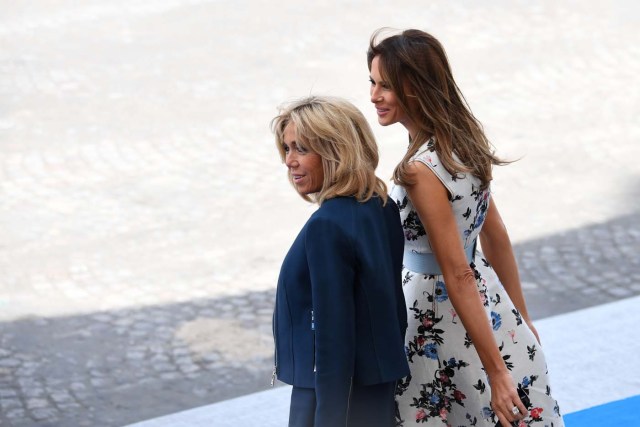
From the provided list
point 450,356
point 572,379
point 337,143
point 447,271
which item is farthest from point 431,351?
point 572,379

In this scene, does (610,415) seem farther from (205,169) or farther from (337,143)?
(205,169)

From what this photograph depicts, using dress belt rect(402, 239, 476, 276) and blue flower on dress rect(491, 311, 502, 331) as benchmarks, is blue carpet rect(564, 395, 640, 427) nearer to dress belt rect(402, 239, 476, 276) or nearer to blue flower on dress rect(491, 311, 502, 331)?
blue flower on dress rect(491, 311, 502, 331)

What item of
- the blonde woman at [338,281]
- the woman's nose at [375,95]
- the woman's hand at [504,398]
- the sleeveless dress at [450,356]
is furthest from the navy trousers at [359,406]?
the woman's nose at [375,95]

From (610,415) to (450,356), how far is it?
83.4 inches

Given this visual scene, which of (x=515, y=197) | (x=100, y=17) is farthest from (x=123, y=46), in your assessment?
(x=515, y=197)

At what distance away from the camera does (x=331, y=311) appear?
10.0ft

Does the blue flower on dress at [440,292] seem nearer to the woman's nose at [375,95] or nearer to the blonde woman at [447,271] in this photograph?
the blonde woman at [447,271]

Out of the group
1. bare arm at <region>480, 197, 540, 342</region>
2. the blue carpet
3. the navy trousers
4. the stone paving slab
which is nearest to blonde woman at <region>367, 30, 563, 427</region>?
bare arm at <region>480, 197, 540, 342</region>

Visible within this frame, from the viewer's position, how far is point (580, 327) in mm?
6469

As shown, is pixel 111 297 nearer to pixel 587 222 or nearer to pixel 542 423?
pixel 587 222

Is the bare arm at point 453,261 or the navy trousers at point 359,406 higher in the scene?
the bare arm at point 453,261

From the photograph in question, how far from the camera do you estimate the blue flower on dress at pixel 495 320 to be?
11.7 ft

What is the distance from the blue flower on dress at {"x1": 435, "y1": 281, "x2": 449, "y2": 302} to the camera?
11.4 feet

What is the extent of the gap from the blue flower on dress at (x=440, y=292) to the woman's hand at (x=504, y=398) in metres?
0.30
